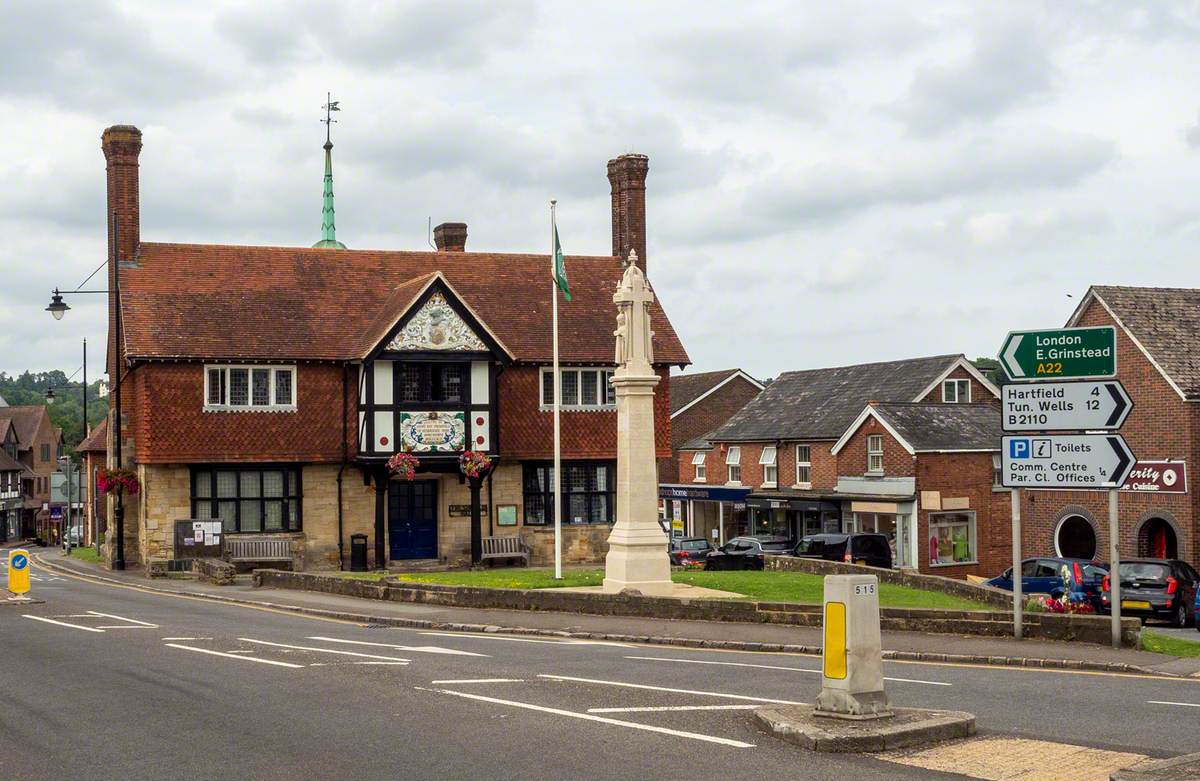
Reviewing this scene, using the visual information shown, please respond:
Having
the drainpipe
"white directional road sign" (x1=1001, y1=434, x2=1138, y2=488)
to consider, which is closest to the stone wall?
"white directional road sign" (x1=1001, y1=434, x2=1138, y2=488)

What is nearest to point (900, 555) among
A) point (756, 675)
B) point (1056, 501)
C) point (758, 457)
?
point (1056, 501)

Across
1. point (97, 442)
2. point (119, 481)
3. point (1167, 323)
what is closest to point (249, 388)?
point (119, 481)

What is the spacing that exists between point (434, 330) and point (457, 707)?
25.0 meters

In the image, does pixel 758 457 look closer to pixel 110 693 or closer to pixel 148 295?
pixel 148 295

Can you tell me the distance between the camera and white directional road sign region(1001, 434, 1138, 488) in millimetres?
18109

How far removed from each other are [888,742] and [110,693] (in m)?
8.13

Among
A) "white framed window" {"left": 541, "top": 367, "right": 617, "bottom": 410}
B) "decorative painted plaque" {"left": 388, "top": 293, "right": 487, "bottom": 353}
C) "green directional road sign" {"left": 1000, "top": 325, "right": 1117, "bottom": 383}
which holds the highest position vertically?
"decorative painted plaque" {"left": 388, "top": 293, "right": 487, "bottom": 353}

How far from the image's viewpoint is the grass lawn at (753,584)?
24.7m

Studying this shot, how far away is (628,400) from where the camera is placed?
25625mm

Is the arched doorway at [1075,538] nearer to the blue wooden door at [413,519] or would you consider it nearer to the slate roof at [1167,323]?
the slate roof at [1167,323]

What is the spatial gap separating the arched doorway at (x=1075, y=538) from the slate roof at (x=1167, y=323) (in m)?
5.92

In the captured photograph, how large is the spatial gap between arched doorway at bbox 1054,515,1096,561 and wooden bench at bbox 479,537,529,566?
17126 millimetres

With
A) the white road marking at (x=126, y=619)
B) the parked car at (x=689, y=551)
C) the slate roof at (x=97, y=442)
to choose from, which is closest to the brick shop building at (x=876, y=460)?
the parked car at (x=689, y=551)

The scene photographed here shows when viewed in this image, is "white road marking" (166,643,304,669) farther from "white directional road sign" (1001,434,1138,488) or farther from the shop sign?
the shop sign
